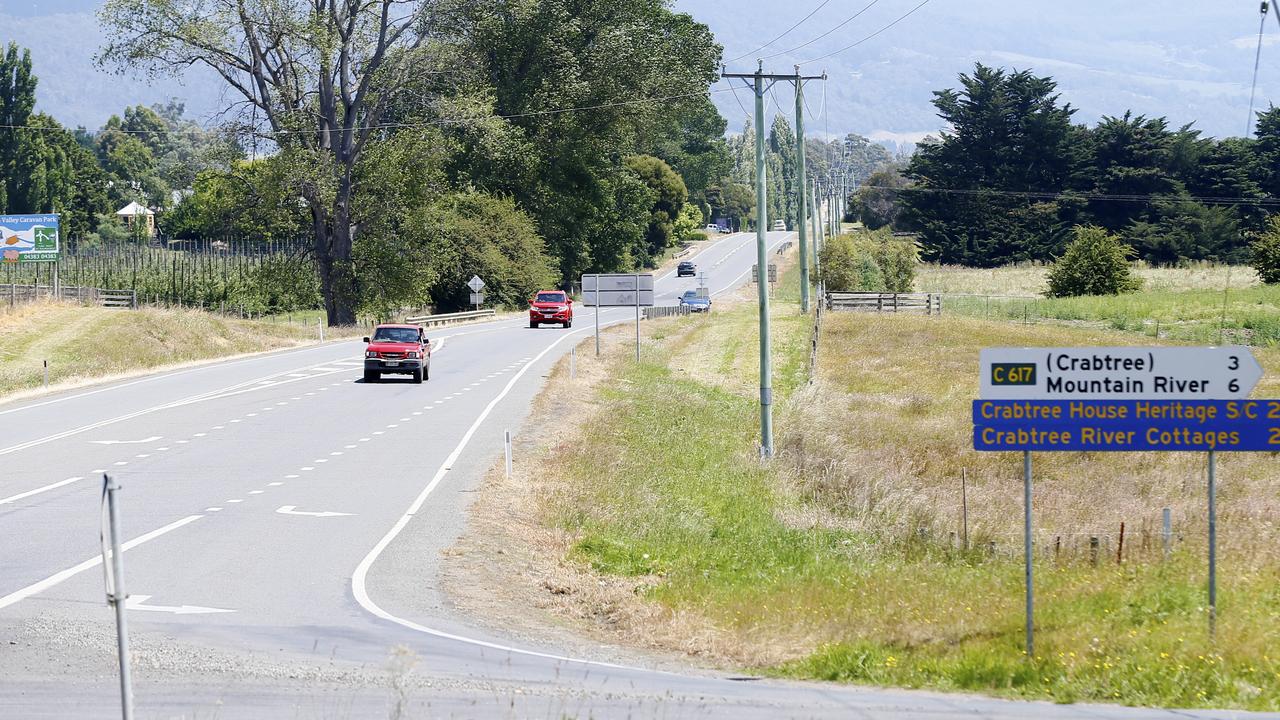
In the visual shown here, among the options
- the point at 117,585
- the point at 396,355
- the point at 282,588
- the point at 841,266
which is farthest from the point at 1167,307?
the point at 117,585

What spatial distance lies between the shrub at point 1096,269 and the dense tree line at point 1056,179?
29896mm

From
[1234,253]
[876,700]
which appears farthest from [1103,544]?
[1234,253]

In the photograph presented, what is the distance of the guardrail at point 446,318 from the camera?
7238 cm

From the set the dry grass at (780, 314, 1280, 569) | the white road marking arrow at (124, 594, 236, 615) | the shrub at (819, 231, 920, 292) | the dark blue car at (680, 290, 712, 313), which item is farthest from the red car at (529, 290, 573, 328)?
the white road marking arrow at (124, 594, 236, 615)

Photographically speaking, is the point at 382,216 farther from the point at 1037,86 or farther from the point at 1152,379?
the point at 1037,86

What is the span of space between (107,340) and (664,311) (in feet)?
132

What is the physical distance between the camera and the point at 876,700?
1123cm

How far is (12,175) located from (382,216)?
5484 cm

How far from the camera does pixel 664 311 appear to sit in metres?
84.3

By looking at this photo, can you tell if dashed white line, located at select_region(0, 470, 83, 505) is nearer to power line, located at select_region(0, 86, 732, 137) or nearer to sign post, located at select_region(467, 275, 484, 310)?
power line, located at select_region(0, 86, 732, 137)

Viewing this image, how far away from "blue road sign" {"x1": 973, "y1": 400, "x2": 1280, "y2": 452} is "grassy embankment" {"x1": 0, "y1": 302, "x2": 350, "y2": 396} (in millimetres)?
33921

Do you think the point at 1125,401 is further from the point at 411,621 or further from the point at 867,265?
the point at 867,265

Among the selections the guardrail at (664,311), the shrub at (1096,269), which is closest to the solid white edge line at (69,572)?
the guardrail at (664,311)

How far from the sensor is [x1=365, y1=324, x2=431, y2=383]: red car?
40.7 m
